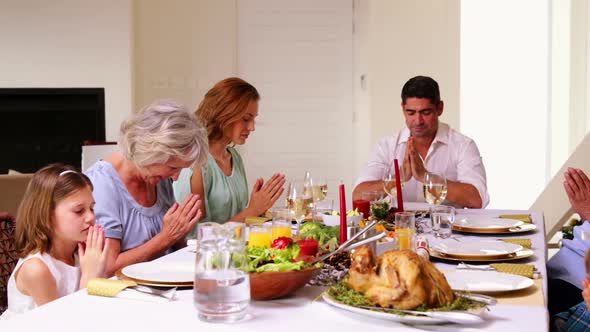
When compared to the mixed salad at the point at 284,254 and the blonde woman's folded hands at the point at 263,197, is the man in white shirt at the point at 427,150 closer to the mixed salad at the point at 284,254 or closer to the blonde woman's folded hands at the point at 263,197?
the blonde woman's folded hands at the point at 263,197

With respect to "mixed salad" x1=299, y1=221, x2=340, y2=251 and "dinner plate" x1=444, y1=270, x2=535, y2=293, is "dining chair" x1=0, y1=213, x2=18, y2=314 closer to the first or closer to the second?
"mixed salad" x1=299, y1=221, x2=340, y2=251

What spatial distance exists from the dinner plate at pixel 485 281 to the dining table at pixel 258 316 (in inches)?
0.7

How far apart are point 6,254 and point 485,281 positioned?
53.4 inches

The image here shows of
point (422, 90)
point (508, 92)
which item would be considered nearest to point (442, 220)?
point (422, 90)

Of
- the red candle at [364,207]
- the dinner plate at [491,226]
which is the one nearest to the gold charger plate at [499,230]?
the dinner plate at [491,226]

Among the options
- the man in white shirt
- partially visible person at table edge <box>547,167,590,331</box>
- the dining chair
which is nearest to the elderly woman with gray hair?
the dining chair

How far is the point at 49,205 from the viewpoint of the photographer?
230 centimetres

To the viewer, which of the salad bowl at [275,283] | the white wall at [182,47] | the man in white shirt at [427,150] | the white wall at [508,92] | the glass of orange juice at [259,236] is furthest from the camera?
the white wall at [508,92]

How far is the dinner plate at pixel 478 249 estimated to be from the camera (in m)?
2.14

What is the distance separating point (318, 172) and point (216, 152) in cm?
333

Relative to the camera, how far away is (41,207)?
229 centimetres

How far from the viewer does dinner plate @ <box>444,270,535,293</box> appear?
66.8 inches

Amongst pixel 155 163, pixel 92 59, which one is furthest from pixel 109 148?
pixel 155 163

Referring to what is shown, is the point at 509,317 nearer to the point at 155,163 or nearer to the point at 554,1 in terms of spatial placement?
the point at 155,163
